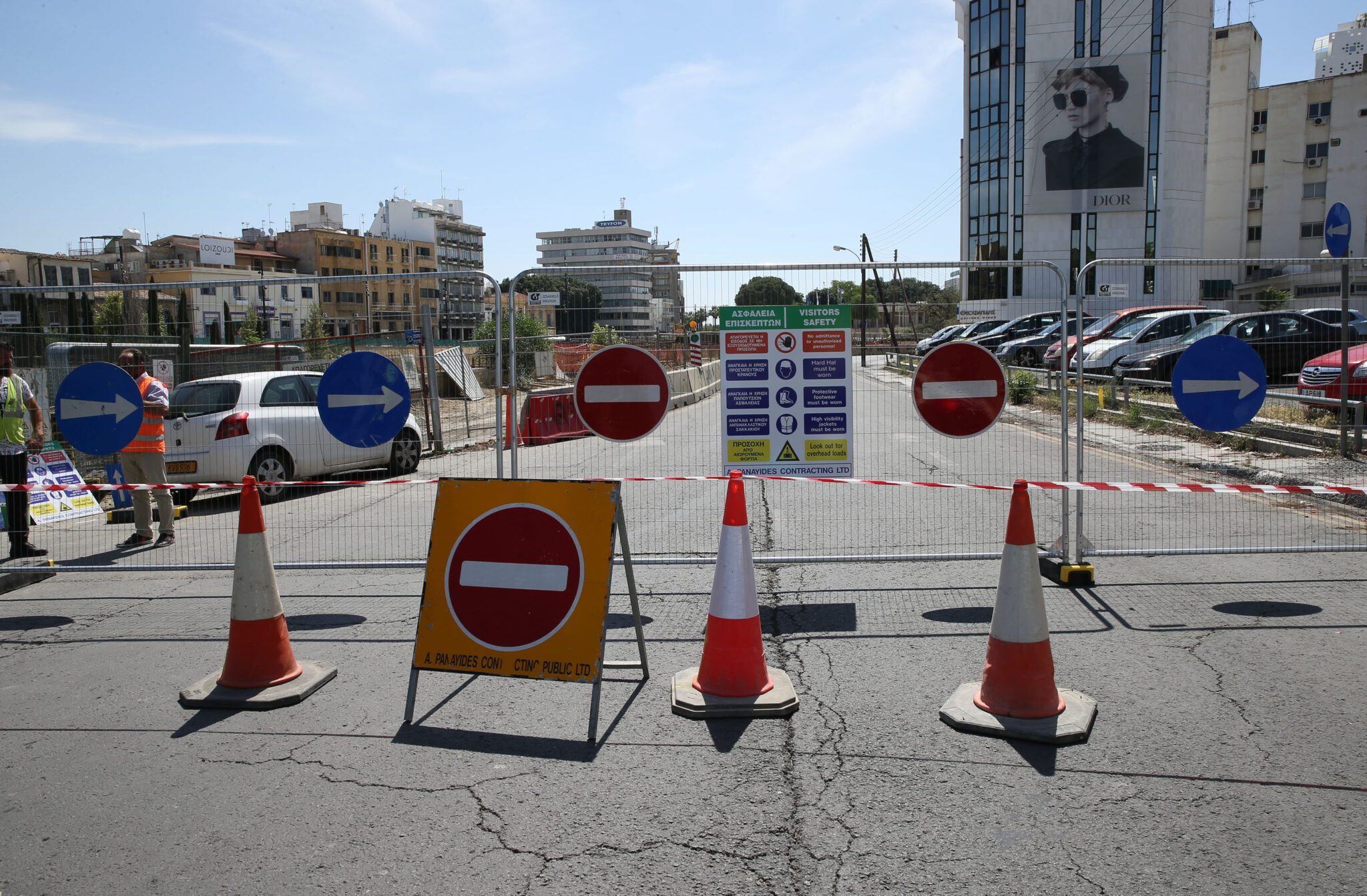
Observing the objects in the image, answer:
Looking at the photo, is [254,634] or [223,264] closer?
[254,634]

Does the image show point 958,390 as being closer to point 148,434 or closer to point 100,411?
point 100,411

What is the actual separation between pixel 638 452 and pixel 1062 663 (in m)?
8.55

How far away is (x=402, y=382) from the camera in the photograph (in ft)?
23.3

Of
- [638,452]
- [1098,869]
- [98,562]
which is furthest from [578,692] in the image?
[638,452]

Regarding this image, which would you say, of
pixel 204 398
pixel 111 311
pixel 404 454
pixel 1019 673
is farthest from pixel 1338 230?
Answer: pixel 111 311

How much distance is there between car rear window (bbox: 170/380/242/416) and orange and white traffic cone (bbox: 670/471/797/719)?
→ 25.8 feet

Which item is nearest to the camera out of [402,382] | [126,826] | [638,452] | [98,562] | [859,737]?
[126,826]

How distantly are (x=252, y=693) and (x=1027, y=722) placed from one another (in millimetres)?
3908

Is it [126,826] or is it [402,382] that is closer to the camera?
[126,826]

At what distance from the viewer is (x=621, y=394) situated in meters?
6.76

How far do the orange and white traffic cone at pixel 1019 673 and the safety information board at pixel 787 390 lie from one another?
229 centimetres

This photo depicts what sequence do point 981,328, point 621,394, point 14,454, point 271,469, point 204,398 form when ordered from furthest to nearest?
1. point 981,328
2. point 271,469
3. point 204,398
4. point 14,454
5. point 621,394

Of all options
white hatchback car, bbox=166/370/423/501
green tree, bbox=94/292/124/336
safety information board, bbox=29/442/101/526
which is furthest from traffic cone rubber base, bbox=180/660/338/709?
green tree, bbox=94/292/124/336

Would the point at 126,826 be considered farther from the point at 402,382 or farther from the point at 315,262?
the point at 315,262
